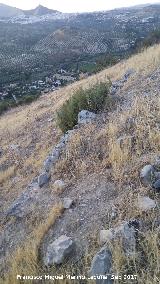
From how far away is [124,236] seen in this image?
12.9 feet

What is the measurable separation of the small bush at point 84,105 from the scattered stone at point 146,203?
4.04m

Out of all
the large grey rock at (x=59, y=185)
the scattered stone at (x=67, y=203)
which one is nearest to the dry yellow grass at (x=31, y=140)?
the large grey rock at (x=59, y=185)

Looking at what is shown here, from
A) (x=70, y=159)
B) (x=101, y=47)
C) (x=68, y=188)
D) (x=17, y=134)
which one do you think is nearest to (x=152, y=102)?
(x=70, y=159)

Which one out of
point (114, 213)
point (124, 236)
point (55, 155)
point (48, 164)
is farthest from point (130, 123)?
point (124, 236)

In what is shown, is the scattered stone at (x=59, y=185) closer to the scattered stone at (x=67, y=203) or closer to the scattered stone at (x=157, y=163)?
the scattered stone at (x=67, y=203)

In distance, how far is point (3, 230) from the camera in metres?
5.70

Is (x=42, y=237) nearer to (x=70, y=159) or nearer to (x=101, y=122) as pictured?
(x=70, y=159)

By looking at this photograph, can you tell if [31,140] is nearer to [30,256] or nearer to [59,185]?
[59,185]

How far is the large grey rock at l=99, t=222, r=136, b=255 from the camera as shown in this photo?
3.85 m

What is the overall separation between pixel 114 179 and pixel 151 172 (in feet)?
1.99

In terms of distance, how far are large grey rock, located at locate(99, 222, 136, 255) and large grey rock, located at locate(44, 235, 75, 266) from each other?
0.35 metres

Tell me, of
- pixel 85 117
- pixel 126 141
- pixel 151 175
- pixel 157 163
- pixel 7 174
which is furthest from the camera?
pixel 7 174

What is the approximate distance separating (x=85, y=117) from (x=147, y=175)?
324 cm

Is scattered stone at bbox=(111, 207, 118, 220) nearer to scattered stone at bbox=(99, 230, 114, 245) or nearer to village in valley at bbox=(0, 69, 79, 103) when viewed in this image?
scattered stone at bbox=(99, 230, 114, 245)
